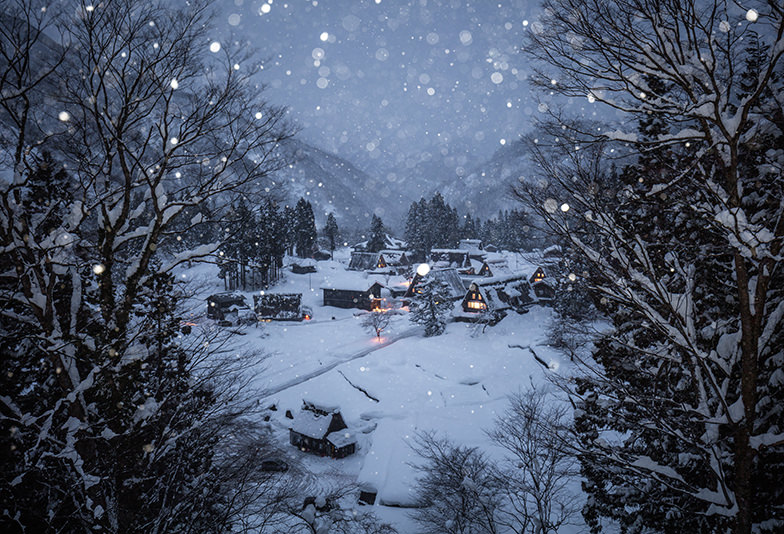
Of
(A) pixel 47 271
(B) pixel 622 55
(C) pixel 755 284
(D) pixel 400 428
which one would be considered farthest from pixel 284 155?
(D) pixel 400 428

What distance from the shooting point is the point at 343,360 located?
3262 centimetres

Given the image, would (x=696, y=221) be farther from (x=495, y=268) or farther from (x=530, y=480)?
(x=495, y=268)

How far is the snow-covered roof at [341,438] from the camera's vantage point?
72.4ft

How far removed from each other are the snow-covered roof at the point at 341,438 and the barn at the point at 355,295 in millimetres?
25421

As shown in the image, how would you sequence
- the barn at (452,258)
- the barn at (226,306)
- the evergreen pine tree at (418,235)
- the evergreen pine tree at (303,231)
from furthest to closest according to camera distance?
1. the evergreen pine tree at (303,231)
2. the evergreen pine tree at (418,235)
3. the barn at (452,258)
4. the barn at (226,306)

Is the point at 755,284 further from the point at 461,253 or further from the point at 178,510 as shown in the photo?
the point at 461,253

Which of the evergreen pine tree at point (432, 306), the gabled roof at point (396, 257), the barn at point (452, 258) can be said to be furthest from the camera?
the gabled roof at point (396, 257)

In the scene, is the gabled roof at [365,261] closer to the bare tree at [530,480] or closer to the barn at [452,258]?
the barn at [452,258]

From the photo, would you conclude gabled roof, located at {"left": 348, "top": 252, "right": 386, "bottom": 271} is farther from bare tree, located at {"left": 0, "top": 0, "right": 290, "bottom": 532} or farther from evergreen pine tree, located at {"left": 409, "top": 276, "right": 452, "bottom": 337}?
bare tree, located at {"left": 0, "top": 0, "right": 290, "bottom": 532}

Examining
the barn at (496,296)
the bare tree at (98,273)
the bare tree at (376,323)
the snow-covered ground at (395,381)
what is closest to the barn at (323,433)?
the snow-covered ground at (395,381)

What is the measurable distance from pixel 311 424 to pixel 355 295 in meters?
27.0

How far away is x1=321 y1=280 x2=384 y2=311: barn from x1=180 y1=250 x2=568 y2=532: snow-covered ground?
7.29m

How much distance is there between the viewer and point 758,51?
16.0ft

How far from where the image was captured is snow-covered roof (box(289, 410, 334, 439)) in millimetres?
22469
